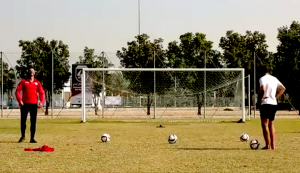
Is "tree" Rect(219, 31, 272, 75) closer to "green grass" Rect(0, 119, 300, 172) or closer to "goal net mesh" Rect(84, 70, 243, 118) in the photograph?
"goal net mesh" Rect(84, 70, 243, 118)

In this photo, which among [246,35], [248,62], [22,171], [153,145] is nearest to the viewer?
[22,171]

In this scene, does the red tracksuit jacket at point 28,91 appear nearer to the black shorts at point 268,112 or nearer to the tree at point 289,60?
the black shorts at point 268,112

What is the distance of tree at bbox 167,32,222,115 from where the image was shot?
1524 inches

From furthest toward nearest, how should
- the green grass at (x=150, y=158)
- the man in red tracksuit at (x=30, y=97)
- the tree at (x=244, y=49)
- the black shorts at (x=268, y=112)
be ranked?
the tree at (x=244, y=49)
the man in red tracksuit at (x=30, y=97)
the black shorts at (x=268, y=112)
the green grass at (x=150, y=158)

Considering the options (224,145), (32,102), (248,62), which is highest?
(248,62)

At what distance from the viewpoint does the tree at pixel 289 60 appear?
47.8 metres

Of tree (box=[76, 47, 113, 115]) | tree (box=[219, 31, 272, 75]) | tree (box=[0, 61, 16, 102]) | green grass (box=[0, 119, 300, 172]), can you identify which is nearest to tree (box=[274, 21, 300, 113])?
tree (box=[219, 31, 272, 75])

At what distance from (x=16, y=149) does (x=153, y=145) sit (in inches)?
133

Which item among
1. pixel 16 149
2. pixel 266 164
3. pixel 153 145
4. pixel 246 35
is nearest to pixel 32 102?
pixel 16 149

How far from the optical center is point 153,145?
14.6 metres

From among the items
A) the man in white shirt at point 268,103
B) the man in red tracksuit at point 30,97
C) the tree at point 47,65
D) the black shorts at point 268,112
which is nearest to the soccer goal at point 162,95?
the tree at point 47,65

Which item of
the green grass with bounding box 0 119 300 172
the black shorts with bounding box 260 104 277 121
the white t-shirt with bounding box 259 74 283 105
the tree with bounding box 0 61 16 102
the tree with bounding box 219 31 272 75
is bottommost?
the green grass with bounding box 0 119 300 172

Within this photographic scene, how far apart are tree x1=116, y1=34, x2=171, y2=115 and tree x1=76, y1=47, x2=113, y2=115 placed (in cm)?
158

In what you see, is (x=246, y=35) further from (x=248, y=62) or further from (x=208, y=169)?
(x=208, y=169)
